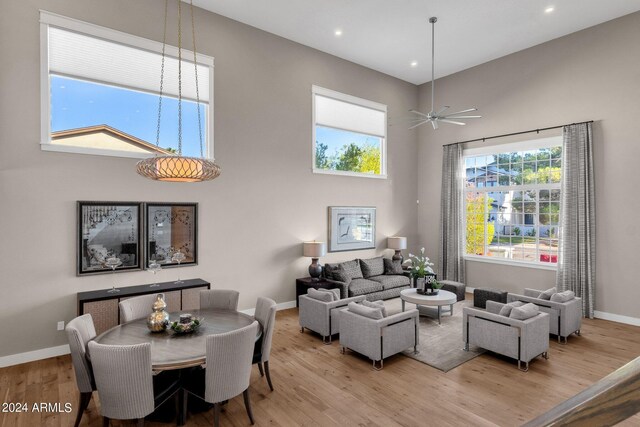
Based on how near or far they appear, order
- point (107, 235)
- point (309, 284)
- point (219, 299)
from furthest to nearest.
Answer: point (309, 284) → point (107, 235) → point (219, 299)

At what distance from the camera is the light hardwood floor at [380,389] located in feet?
10.4

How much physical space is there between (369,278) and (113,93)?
5.41 meters

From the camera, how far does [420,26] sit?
6199mm

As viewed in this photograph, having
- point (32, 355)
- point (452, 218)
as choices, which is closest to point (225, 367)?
point (32, 355)

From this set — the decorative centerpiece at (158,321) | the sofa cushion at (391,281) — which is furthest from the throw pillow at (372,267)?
the decorative centerpiece at (158,321)

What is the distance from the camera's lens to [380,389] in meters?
3.67

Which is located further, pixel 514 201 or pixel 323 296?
pixel 514 201

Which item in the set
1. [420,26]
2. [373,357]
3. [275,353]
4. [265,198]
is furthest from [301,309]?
[420,26]

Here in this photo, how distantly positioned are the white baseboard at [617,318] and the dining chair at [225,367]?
6.17 meters

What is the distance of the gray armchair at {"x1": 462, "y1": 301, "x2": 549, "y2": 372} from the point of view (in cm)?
405

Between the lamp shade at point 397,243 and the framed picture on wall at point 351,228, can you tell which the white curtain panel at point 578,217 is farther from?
the framed picture on wall at point 351,228

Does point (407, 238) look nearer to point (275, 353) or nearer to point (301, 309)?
point (301, 309)

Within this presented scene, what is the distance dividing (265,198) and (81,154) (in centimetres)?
279

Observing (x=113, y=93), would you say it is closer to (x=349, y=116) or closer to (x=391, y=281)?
(x=349, y=116)
